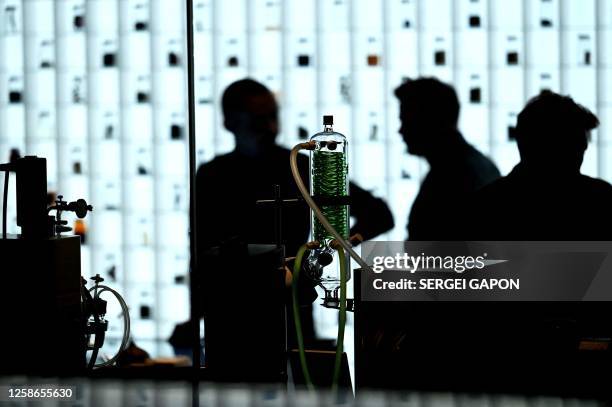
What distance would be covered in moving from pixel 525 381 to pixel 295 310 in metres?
0.32

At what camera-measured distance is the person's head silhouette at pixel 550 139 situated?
2367mm

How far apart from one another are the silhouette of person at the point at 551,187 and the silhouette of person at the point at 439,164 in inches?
2.8

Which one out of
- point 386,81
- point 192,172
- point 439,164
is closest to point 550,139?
point 439,164

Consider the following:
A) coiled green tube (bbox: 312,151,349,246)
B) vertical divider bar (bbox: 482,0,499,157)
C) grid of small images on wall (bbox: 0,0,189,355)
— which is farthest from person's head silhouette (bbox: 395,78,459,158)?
grid of small images on wall (bbox: 0,0,189,355)

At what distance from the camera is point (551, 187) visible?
2463 mm

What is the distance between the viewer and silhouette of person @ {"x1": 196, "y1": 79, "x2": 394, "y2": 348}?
7.48 feet

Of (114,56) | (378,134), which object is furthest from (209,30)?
(378,134)

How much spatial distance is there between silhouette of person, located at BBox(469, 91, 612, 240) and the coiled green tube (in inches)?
54.9

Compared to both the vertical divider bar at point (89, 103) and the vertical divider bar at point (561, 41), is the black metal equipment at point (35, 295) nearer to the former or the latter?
the vertical divider bar at point (89, 103)

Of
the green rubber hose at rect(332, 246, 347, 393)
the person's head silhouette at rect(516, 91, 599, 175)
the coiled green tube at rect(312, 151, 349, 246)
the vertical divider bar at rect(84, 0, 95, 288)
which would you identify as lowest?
the green rubber hose at rect(332, 246, 347, 393)

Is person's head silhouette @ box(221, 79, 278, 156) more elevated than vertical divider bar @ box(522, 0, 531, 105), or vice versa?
vertical divider bar @ box(522, 0, 531, 105)

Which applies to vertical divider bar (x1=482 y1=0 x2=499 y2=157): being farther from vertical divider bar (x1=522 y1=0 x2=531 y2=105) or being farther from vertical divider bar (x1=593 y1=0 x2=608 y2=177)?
vertical divider bar (x1=593 y1=0 x2=608 y2=177)

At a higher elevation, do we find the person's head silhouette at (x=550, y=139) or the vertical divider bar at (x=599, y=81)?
the vertical divider bar at (x=599, y=81)

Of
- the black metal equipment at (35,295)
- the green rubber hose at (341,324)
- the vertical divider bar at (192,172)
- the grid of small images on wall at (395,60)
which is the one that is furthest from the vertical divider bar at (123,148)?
the green rubber hose at (341,324)
